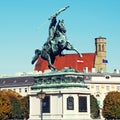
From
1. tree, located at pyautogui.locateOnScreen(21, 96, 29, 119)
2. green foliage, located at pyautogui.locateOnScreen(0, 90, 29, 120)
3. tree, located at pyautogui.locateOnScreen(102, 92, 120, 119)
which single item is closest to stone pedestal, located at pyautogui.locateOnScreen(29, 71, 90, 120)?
green foliage, located at pyautogui.locateOnScreen(0, 90, 29, 120)

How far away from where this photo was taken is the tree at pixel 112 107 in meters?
129

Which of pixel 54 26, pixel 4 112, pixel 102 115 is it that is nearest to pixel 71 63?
pixel 102 115

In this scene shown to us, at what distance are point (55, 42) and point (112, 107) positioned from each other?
53.6m

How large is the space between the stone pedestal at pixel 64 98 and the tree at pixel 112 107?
51.6 m

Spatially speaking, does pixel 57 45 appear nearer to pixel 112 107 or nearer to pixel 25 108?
pixel 25 108

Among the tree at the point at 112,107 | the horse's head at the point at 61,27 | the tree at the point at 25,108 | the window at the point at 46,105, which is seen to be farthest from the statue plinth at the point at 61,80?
the tree at the point at 112,107

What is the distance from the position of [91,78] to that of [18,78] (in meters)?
21.2

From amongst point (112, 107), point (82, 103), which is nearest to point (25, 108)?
point (112, 107)

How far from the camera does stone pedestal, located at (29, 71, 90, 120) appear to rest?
76.2 meters

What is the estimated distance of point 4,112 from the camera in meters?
119

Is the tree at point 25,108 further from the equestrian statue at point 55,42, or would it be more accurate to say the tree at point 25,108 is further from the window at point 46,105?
the window at point 46,105

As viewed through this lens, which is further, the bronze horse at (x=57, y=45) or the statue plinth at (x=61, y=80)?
the bronze horse at (x=57, y=45)

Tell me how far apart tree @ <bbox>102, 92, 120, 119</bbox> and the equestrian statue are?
51.4 meters

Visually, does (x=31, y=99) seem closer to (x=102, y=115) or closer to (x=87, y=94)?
(x=87, y=94)
